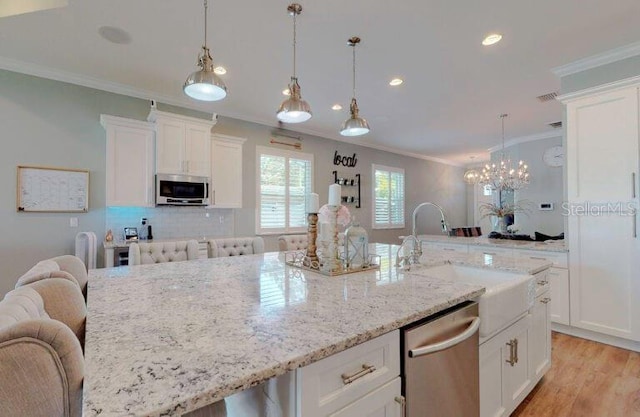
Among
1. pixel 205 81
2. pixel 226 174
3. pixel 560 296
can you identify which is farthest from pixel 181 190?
pixel 560 296

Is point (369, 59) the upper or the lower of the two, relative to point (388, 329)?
upper

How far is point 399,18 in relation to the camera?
2.48 m

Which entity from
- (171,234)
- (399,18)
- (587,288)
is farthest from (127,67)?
(587,288)

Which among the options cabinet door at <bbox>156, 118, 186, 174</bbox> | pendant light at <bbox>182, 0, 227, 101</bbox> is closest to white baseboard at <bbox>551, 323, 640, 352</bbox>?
pendant light at <bbox>182, 0, 227, 101</bbox>

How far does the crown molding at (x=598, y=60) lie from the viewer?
2.94 m

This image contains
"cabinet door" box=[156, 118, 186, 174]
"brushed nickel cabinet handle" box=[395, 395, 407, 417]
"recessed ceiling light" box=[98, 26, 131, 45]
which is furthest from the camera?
"cabinet door" box=[156, 118, 186, 174]

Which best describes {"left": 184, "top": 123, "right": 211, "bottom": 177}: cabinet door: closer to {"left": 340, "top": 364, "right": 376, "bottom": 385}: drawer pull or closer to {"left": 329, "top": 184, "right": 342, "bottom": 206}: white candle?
{"left": 329, "top": 184, "right": 342, "bottom": 206}: white candle

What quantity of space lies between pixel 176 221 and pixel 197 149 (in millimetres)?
1062

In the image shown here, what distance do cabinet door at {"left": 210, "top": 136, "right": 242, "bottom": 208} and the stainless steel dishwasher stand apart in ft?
12.3

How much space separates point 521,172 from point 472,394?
5.57 metres

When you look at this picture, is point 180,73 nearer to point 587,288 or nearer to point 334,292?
point 334,292

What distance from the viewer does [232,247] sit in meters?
3.01

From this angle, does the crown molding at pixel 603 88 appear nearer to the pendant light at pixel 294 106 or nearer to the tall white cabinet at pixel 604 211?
the tall white cabinet at pixel 604 211

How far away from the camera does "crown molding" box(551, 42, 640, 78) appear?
2941 millimetres
